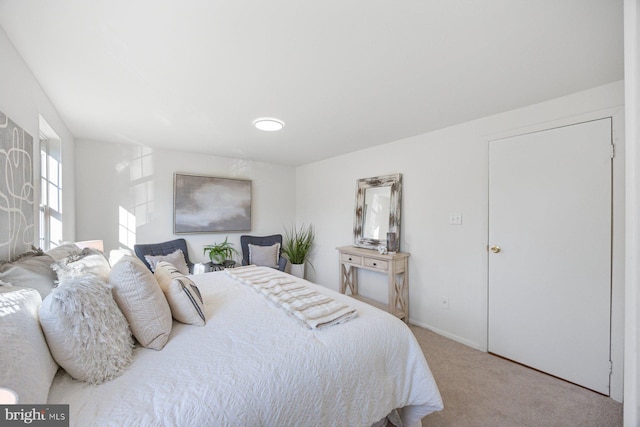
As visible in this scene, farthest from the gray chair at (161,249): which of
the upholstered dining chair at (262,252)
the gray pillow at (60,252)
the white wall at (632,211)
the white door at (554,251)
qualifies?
the white wall at (632,211)

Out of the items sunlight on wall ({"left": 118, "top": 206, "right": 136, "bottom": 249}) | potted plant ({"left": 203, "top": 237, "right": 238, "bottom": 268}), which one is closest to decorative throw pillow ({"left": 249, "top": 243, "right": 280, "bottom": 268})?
potted plant ({"left": 203, "top": 237, "right": 238, "bottom": 268})

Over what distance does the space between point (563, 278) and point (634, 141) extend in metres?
1.65

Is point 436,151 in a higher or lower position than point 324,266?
higher

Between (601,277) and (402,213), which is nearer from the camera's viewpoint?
(601,277)

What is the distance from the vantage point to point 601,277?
1.87 metres

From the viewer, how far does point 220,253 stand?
3914 mm

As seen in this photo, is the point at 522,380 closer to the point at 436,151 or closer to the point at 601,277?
the point at 601,277

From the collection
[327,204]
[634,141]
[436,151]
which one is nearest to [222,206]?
[327,204]

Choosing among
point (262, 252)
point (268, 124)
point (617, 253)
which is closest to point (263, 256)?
point (262, 252)

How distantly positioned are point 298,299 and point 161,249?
8.66 feet

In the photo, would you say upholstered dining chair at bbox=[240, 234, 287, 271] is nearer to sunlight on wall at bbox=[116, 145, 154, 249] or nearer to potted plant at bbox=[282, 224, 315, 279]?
potted plant at bbox=[282, 224, 315, 279]

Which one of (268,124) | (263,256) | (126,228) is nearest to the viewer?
(268,124)

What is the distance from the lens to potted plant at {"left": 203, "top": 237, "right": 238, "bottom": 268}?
3.77 m

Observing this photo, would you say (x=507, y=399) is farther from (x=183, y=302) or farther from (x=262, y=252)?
(x=262, y=252)
